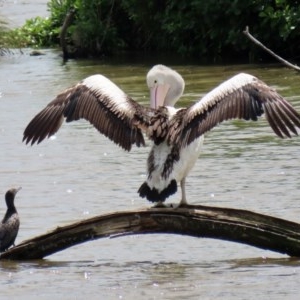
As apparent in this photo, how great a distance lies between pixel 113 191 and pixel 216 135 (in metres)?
2.87

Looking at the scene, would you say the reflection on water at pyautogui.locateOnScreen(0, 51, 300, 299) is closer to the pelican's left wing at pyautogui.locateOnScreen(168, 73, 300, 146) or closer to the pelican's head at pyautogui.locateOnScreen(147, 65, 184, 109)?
the pelican's left wing at pyautogui.locateOnScreen(168, 73, 300, 146)

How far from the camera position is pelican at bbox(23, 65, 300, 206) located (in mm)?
7301

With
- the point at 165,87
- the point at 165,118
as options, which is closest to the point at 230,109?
the point at 165,118

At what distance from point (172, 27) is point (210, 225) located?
13.0 metres

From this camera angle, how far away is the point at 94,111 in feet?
25.3

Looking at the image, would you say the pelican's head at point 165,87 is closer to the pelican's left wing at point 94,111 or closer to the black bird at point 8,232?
the pelican's left wing at point 94,111

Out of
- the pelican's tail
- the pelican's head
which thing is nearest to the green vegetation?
the pelican's head

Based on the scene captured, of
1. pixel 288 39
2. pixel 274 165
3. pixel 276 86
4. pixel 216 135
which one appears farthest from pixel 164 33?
pixel 274 165

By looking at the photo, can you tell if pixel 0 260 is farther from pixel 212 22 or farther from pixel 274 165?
pixel 212 22

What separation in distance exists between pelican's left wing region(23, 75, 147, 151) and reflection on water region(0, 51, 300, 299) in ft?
2.96

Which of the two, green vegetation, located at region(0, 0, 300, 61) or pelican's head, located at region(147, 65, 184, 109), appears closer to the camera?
pelican's head, located at region(147, 65, 184, 109)

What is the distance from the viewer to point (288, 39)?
742 inches

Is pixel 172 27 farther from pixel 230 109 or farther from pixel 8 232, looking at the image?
pixel 230 109

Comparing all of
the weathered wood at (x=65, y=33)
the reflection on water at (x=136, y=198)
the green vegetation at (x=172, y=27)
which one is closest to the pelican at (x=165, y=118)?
the reflection on water at (x=136, y=198)
